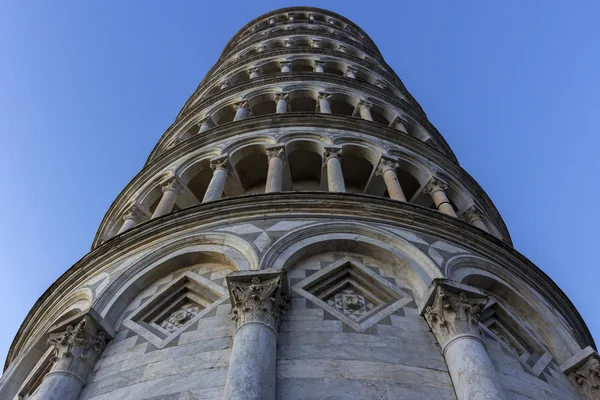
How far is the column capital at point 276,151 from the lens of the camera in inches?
544

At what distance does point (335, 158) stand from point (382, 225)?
11.8 ft

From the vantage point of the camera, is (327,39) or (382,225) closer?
(382,225)

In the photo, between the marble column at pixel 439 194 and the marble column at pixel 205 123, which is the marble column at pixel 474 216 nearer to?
the marble column at pixel 439 194

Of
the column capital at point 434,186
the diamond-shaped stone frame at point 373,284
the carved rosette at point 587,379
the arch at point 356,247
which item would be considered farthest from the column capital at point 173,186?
the carved rosette at point 587,379

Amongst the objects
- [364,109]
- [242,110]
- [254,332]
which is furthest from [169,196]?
[364,109]

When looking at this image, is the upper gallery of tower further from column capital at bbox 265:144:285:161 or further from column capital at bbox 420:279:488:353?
column capital at bbox 420:279:488:353

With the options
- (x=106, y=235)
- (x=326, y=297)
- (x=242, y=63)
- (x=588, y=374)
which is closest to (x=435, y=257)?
(x=326, y=297)

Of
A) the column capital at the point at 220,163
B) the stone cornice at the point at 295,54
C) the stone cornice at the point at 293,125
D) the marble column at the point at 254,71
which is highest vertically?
the stone cornice at the point at 295,54

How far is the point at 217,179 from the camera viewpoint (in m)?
13.2

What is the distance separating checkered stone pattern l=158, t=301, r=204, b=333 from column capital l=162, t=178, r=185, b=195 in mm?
5170

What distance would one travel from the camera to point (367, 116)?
59.2 feet

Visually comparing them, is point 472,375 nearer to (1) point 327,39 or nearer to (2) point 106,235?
(2) point 106,235

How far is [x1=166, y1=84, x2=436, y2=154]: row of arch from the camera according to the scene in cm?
1881

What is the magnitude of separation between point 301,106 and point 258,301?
43.0 feet
